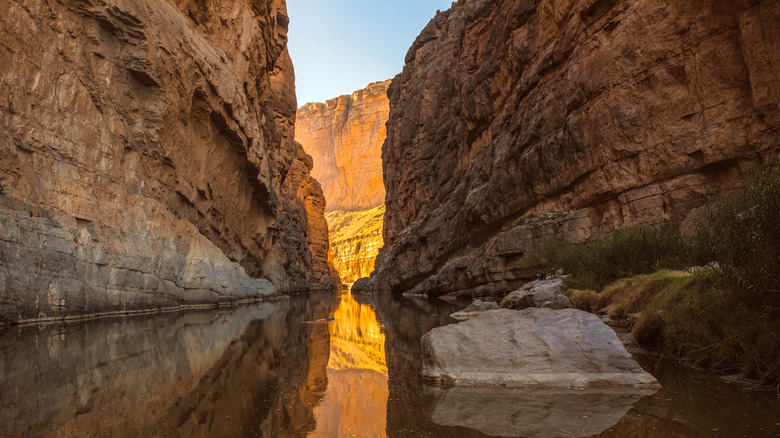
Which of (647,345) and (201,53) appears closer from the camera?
(647,345)

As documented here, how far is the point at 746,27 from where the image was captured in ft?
39.2

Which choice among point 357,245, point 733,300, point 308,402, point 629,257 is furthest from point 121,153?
point 357,245

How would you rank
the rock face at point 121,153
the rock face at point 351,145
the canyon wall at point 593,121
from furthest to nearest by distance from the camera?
1. the rock face at point 351,145
2. the canyon wall at point 593,121
3. the rock face at point 121,153

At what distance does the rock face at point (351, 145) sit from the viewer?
126m

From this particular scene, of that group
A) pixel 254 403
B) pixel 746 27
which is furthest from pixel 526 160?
pixel 254 403

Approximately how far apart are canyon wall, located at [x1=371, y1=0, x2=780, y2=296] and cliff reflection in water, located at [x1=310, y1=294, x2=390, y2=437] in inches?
421

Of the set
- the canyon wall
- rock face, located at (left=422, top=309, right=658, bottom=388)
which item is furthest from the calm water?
the canyon wall

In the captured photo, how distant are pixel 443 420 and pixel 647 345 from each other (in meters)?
4.30

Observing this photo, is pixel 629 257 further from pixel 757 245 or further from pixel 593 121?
pixel 593 121

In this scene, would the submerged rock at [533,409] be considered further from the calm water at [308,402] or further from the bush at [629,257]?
the bush at [629,257]

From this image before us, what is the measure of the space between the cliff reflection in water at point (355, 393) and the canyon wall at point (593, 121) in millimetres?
10689

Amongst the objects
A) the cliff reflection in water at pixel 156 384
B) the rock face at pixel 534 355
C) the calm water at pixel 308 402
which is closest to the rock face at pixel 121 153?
the cliff reflection in water at pixel 156 384

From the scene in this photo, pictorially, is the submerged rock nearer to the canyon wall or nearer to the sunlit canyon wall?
the canyon wall

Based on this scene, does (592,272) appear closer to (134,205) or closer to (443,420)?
(443,420)
